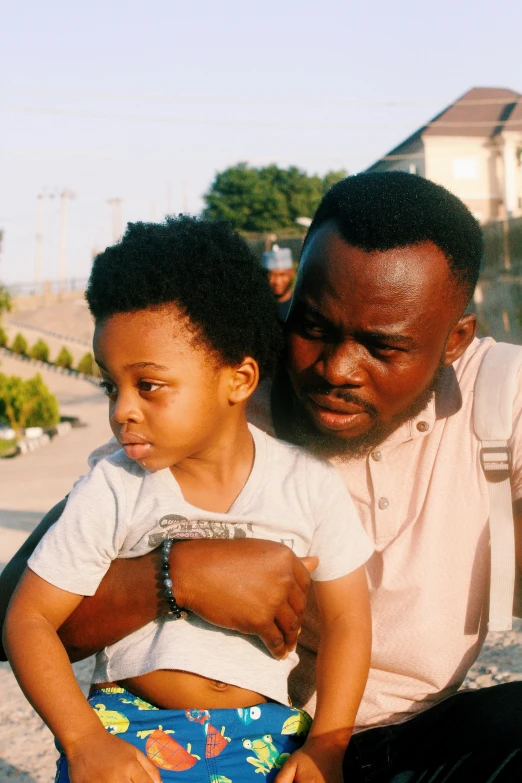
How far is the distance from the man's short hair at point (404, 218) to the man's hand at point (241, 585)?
774mm

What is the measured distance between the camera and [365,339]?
2.20 m

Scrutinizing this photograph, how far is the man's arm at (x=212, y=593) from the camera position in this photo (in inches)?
77.6

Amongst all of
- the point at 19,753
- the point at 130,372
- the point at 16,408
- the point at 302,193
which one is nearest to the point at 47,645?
the point at 130,372

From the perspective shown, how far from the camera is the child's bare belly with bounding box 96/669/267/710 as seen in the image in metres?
1.96

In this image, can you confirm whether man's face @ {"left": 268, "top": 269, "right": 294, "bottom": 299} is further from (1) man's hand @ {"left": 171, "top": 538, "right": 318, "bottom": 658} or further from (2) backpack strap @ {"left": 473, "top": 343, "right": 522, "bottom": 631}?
(1) man's hand @ {"left": 171, "top": 538, "right": 318, "bottom": 658}

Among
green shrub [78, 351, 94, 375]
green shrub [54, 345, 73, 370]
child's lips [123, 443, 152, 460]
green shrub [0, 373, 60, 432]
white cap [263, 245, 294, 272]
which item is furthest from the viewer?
green shrub [54, 345, 73, 370]

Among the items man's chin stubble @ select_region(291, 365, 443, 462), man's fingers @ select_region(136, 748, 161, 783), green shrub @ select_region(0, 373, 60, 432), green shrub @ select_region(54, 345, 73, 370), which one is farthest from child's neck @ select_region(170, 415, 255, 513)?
green shrub @ select_region(54, 345, 73, 370)

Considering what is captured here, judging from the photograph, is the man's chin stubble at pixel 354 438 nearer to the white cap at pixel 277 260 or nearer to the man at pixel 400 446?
the man at pixel 400 446

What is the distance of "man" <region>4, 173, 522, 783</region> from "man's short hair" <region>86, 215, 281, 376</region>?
0.41ft

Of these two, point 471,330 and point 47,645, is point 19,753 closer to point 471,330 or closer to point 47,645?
point 47,645

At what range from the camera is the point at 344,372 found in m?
2.17

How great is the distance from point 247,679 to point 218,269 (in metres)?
0.90

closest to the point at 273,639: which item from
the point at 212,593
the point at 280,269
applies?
the point at 212,593

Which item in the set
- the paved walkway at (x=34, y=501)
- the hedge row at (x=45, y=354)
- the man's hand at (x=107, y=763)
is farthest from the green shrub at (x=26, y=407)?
the man's hand at (x=107, y=763)
